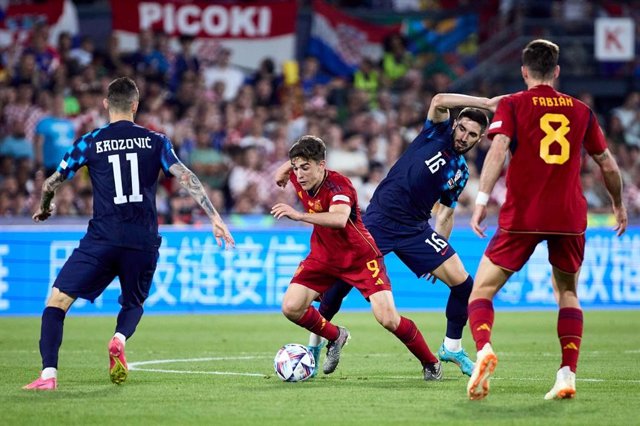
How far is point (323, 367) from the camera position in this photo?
34.3 ft

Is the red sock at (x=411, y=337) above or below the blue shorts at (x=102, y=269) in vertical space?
below

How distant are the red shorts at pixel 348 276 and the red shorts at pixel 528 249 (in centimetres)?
129

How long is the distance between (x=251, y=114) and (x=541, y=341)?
892 centimetres

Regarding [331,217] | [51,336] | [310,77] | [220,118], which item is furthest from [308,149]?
[310,77]

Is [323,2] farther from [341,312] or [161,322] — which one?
[161,322]

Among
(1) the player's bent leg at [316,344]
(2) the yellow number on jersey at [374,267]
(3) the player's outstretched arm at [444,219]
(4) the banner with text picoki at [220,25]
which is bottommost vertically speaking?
(1) the player's bent leg at [316,344]

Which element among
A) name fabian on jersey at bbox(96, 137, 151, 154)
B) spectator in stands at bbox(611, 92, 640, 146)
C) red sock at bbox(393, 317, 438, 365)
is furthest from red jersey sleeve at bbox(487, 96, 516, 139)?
spectator in stands at bbox(611, 92, 640, 146)

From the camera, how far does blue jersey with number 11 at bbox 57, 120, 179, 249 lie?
931 centimetres

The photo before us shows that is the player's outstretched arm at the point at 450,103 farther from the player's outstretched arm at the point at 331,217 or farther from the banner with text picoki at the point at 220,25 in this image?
the banner with text picoki at the point at 220,25

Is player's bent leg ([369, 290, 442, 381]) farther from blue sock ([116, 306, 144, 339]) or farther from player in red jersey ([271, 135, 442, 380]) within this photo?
blue sock ([116, 306, 144, 339])

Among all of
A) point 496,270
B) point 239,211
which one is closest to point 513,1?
point 239,211

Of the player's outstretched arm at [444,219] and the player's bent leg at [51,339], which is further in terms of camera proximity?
the player's outstretched arm at [444,219]

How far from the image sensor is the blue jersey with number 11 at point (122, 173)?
9.31m

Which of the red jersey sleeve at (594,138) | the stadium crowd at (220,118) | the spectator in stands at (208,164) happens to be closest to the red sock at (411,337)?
the red jersey sleeve at (594,138)
